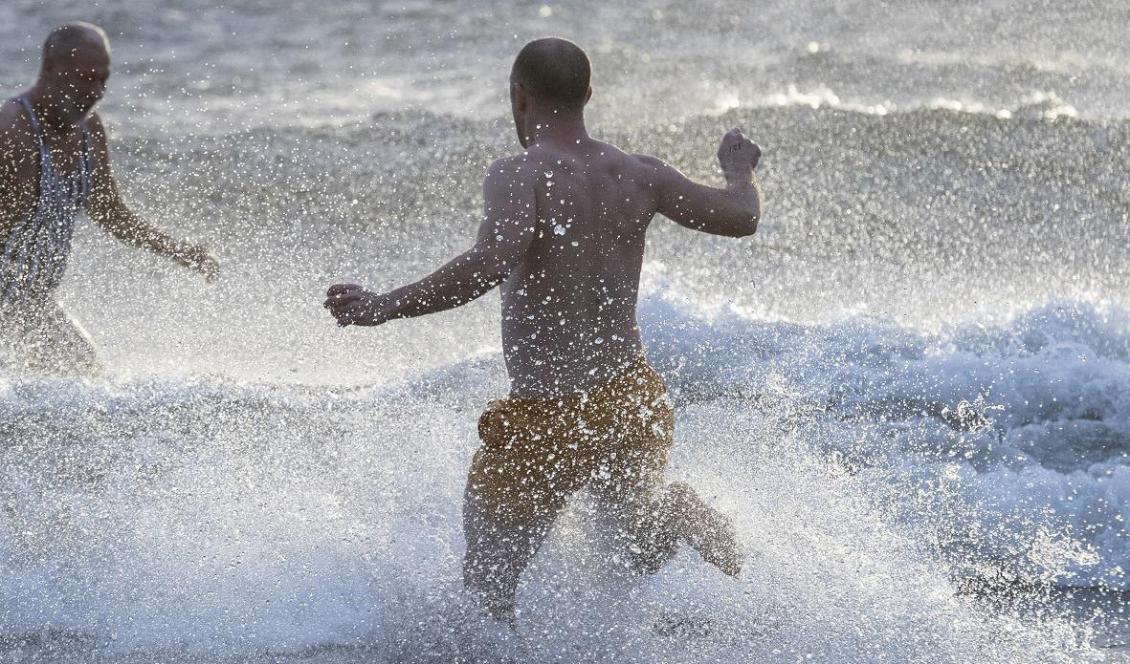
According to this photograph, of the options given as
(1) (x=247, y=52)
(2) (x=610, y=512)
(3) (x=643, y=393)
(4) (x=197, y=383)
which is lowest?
(1) (x=247, y=52)

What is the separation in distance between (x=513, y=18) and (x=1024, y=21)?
7611 mm

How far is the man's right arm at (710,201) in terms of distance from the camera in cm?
357

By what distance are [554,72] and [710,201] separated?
540mm

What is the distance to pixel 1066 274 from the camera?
995 centimetres

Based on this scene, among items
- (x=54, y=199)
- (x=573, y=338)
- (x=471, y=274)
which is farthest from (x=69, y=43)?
(x=573, y=338)

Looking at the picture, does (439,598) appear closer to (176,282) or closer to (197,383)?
(197,383)

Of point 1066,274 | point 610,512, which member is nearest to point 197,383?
point 610,512

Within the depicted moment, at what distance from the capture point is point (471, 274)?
3.33 meters

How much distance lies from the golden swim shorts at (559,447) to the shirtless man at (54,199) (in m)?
1.83

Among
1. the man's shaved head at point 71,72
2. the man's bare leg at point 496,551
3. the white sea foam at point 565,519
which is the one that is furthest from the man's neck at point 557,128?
the man's shaved head at point 71,72

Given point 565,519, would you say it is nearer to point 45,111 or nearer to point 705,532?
point 705,532

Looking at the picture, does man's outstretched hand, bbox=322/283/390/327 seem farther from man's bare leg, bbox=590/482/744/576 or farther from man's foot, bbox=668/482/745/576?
man's foot, bbox=668/482/745/576

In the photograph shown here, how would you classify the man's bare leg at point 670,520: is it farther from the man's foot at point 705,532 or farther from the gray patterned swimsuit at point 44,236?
the gray patterned swimsuit at point 44,236

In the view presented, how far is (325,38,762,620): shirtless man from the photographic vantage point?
11.4 feet
